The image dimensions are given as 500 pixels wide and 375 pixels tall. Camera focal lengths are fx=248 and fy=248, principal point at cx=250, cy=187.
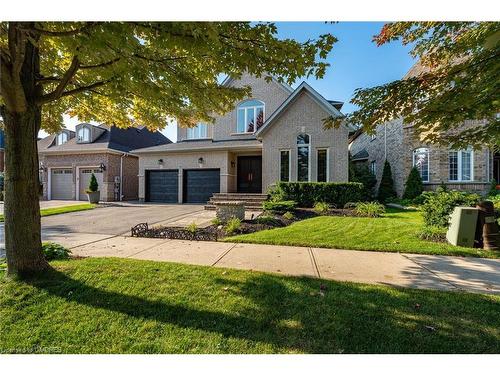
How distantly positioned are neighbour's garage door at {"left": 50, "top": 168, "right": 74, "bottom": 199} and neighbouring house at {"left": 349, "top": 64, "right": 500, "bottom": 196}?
21.2 metres

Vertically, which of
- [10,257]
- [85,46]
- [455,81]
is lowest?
[10,257]

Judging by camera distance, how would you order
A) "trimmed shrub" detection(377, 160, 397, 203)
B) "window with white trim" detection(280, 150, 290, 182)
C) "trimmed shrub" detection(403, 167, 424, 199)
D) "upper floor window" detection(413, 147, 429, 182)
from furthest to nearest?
"trimmed shrub" detection(377, 160, 397, 203) < "upper floor window" detection(413, 147, 429, 182) < "window with white trim" detection(280, 150, 290, 182) < "trimmed shrub" detection(403, 167, 424, 199)

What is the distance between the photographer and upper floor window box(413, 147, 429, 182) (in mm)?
14820

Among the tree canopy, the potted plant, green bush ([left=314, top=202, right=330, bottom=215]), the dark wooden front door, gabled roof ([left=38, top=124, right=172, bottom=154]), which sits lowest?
green bush ([left=314, top=202, right=330, bottom=215])

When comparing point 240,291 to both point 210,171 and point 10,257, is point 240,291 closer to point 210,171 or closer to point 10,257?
point 10,257

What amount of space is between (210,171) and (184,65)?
12.1m

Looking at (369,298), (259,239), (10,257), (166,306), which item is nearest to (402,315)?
(369,298)

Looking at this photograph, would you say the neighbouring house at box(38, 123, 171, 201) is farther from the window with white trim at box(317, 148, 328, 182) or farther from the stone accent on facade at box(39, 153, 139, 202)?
the window with white trim at box(317, 148, 328, 182)

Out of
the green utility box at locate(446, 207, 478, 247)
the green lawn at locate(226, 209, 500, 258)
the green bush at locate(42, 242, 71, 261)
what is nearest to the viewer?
the green bush at locate(42, 242, 71, 261)

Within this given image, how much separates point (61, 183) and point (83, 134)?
4.31m

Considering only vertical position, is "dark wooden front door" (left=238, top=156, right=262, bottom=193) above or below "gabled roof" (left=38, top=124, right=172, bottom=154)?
below

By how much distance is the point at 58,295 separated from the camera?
3363 millimetres

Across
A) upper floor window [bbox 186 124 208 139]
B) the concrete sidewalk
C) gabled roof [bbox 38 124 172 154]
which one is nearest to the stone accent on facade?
gabled roof [bbox 38 124 172 154]

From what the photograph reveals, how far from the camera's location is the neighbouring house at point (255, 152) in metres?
13.9
